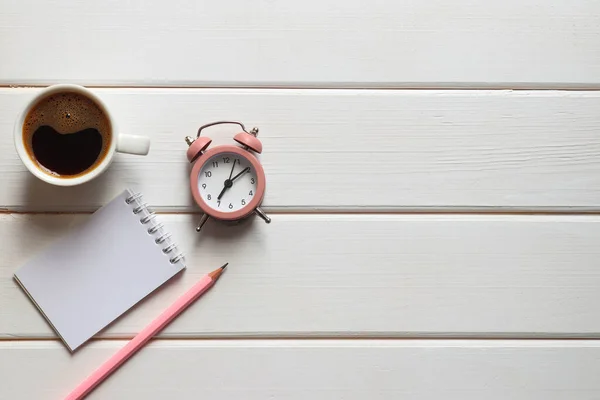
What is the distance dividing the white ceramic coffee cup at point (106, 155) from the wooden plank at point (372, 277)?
0.07 meters

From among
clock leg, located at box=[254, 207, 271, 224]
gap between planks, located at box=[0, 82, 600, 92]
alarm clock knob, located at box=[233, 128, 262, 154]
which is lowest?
clock leg, located at box=[254, 207, 271, 224]

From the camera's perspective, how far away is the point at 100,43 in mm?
758

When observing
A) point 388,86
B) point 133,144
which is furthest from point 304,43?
point 133,144

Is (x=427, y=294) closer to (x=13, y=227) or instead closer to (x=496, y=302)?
(x=496, y=302)

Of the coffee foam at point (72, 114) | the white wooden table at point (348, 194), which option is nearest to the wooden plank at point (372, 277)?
the white wooden table at point (348, 194)

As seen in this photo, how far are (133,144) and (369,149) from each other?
27cm

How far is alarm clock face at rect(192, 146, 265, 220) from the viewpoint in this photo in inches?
28.9

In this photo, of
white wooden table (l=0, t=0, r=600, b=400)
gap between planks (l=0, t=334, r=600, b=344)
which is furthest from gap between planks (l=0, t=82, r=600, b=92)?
gap between planks (l=0, t=334, r=600, b=344)

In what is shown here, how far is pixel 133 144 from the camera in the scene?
2.30 feet

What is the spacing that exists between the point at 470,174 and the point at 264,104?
259 mm

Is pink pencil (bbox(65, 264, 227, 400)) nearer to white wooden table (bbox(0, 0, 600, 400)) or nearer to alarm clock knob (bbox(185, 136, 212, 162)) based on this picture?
white wooden table (bbox(0, 0, 600, 400))

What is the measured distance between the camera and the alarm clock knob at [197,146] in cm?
72

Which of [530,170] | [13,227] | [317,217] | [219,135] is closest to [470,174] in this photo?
[530,170]

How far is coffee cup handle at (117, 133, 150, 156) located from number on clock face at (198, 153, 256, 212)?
7 cm
